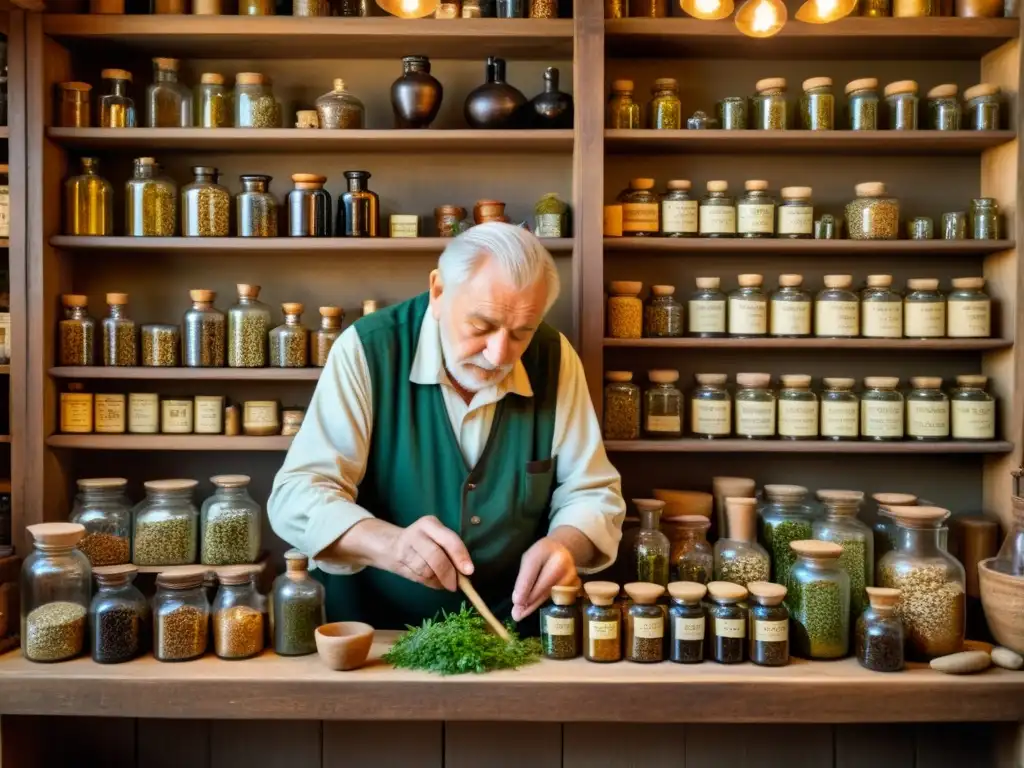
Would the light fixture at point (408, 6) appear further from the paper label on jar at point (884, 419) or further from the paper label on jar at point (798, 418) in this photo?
the paper label on jar at point (884, 419)

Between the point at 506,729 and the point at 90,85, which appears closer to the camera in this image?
the point at 506,729

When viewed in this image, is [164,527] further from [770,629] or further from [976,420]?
[976,420]

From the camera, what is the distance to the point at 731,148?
8.55 ft

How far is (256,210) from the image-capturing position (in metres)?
2.44

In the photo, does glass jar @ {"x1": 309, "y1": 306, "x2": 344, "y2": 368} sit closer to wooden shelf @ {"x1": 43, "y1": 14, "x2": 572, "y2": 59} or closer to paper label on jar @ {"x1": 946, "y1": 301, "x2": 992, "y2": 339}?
wooden shelf @ {"x1": 43, "y1": 14, "x2": 572, "y2": 59}

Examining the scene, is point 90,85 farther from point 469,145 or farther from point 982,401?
point 982,401

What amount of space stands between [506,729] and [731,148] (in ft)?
5.56

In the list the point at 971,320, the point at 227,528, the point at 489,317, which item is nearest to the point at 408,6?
the point at 489,317

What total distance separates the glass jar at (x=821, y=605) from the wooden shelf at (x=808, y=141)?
3.92ft

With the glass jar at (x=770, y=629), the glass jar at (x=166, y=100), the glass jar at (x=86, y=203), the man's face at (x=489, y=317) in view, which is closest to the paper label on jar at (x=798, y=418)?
the glass jar at (x=770, y=629)

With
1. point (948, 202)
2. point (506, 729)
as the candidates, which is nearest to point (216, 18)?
point (506, 729)

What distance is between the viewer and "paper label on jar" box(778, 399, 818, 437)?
97.7 inches

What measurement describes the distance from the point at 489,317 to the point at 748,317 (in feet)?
3.31

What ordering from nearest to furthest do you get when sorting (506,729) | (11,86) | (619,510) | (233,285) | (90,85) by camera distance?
(506,729), (619,510), (11,86), (90,85), (233,285)
